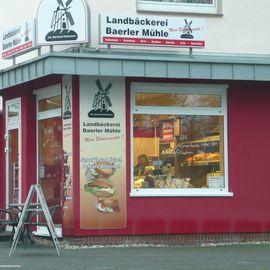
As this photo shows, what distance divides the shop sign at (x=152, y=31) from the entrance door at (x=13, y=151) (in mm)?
3050

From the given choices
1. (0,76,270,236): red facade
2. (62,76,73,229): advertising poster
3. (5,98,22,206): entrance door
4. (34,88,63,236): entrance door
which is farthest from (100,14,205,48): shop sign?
(5,98,22,206): entrance door

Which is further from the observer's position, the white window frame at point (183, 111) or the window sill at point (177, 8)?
the window sill at point (177, 8)

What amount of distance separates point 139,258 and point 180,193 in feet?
7.77

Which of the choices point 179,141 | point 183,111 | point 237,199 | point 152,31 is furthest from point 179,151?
point 152,31

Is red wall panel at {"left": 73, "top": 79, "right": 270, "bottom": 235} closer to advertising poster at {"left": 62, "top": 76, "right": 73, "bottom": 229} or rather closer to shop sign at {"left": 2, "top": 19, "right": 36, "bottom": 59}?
advertising poster at {"left": 62, "top": 76, "right": 73, "bottom": 229}

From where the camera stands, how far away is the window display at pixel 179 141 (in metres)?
13.4

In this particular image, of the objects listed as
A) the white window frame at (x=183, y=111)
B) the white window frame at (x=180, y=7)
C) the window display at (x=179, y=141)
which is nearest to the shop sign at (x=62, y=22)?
the white window frame at (x=180, y=7)

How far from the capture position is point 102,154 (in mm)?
12922

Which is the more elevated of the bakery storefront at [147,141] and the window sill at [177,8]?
the window sill at [177,8]

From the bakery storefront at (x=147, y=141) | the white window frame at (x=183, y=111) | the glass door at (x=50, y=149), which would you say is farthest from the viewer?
the glass door at (x=50, y=149)

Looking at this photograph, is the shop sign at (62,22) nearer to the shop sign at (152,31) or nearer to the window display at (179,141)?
the shop sign at (152,31)

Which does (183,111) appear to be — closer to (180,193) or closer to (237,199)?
(180,193)

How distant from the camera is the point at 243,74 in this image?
13094mm

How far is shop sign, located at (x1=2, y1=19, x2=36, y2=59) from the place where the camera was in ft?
43.2
